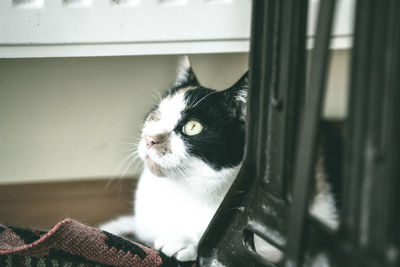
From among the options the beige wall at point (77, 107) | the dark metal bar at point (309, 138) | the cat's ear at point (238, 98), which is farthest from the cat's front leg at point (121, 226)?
the dark metal bar at point (309, 138)

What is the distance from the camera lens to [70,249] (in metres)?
0.75

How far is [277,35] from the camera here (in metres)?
0.58

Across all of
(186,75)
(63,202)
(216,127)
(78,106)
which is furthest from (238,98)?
(63,202)

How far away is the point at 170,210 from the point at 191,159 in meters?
0.16

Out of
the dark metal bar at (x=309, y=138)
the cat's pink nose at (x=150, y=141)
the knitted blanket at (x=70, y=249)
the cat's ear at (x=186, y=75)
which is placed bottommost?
the knitted blanket at (x=70, y=249)

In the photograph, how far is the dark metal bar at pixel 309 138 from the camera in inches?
18.8

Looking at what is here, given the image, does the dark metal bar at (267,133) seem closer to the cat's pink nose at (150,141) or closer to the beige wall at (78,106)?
the cat's pink nose at (150,141)

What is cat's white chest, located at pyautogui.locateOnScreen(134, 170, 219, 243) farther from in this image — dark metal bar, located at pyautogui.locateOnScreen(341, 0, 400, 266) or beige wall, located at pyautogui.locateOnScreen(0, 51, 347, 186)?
dark metal bar, located at pyautogui.locateOnScreen(341, 0, 400, 266)

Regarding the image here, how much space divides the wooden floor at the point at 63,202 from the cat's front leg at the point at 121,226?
0.10m

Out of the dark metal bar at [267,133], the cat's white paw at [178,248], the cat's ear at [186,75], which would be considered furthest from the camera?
the cat's ear at [186,75]

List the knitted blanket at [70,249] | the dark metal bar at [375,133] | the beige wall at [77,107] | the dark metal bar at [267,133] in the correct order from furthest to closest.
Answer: the beige wall at [77,107], the knitted blanket at [70,249], the dark metal bar at [267,133], the dark metal bar at [375,133]

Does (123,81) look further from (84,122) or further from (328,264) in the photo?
(328,264)

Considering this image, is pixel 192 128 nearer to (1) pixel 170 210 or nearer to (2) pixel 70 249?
(1) pixel 170 210

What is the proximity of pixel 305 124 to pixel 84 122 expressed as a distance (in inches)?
35.2
